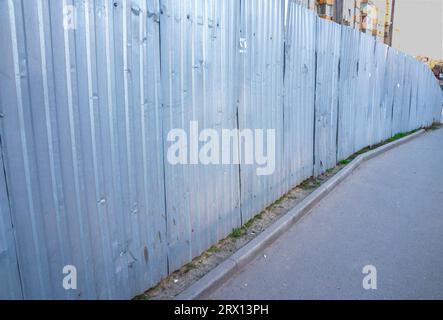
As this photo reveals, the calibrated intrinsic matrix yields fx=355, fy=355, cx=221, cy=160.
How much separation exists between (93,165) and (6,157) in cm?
59

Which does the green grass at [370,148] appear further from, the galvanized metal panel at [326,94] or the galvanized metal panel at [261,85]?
the galvanized metal panel at [261,85]

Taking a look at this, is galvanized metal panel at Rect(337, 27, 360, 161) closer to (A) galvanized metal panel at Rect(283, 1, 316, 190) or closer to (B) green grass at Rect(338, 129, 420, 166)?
(B) green grass at Rect(338, 129, 420, 166)

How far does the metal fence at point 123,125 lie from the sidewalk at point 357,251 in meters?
0.71

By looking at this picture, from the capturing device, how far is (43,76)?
217 centimetres

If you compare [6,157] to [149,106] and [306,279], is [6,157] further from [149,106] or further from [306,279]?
[306,279]

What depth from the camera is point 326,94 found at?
6.79m

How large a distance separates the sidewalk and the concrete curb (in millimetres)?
79

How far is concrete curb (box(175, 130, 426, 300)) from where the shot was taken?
3.15m

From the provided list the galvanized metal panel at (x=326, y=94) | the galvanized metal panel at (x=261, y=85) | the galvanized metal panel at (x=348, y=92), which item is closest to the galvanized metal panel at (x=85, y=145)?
the galvanized metal panel at (x=261, y=85)

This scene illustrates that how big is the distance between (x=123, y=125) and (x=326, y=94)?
499cm

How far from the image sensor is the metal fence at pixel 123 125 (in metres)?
2.14

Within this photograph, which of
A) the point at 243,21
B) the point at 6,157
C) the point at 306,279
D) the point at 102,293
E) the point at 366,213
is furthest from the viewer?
the point at 366,213

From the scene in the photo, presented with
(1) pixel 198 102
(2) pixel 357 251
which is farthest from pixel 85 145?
(2) pixel 357 251
